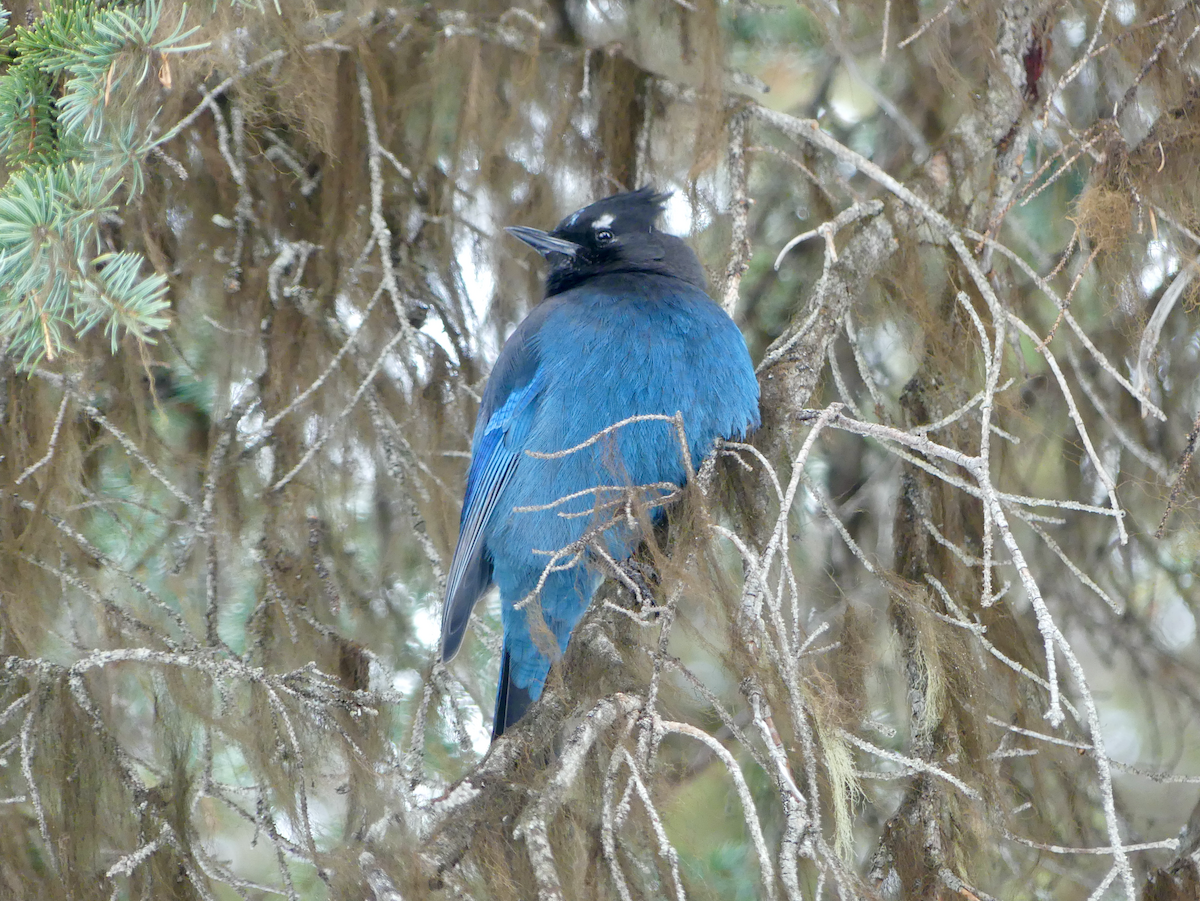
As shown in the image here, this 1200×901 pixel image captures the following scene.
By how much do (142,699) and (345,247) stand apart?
47.6 inches

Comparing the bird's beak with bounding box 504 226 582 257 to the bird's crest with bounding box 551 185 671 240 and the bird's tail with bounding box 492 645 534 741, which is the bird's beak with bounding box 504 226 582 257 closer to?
the bird's crest with bounding box 551 185 671 240

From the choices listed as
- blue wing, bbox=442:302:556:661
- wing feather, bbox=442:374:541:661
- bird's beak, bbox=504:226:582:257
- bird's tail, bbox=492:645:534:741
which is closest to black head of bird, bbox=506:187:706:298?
bird's beak, bbox=504:226:582:257

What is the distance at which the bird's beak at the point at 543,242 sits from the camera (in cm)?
306

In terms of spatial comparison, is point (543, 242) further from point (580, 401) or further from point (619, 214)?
point (580, 401)

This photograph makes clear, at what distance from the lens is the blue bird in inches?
113

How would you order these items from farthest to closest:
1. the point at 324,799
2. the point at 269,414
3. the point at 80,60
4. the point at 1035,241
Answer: the point at 1035,241
the point at 269,414
the point at 324,799
the point at 80,60

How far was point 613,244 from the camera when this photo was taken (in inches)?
131

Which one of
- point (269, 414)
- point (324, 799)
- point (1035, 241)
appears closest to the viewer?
point (324, 799)

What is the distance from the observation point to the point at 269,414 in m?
2.81

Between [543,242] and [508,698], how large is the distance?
4.14 feet

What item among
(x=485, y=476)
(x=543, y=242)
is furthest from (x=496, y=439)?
(x=543, y=242)

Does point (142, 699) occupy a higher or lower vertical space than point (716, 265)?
lower

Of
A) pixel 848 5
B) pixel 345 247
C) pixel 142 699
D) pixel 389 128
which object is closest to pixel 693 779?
pixel 142 699

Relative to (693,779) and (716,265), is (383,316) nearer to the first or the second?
(716,265)
